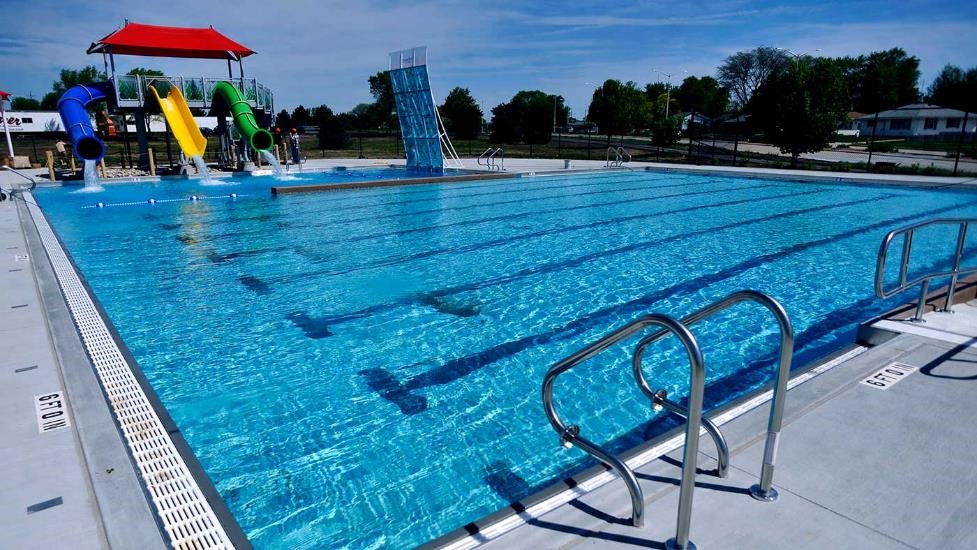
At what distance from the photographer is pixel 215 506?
2709 millimetres

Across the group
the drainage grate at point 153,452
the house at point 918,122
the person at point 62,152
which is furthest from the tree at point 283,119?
the house at point 918,122

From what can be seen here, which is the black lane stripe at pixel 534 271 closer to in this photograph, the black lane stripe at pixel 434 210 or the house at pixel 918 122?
the black lane stripe at pixel 434 210

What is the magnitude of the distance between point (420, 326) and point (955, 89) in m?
56.2

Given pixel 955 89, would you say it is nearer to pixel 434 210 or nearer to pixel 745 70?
pixel 745 70

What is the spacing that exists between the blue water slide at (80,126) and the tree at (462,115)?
97.9ft

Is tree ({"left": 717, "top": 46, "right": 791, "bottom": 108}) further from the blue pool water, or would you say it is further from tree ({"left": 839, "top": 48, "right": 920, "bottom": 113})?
the blue pool water

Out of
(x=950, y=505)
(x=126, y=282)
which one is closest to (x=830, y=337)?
(x=950, y=505)

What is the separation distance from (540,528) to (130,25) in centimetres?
2539

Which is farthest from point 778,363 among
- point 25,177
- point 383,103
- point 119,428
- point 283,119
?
point 383,103

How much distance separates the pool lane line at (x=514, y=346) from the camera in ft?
14.6

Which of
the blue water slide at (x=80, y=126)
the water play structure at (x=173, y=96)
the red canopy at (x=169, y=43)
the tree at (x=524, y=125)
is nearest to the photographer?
the blue water slide at (x=80, y=126)

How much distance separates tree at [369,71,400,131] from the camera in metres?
57.9

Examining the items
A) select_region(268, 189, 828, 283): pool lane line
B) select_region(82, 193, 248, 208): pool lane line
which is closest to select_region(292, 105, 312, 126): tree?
select_region(82, 193, 248, 208): pool lane line

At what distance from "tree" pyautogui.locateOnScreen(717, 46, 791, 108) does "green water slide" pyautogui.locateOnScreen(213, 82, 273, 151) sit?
70.1 metres
